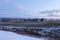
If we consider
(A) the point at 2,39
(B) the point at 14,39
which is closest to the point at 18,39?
(B) the point at 14,39

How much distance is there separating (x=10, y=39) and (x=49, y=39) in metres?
2.52

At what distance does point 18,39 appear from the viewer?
927 cm

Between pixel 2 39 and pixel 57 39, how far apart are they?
12.3ft

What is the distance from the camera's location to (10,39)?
30.0 feet

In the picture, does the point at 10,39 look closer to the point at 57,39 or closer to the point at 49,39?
the point at 49,39

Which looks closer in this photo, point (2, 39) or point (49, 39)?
point (2, 39)

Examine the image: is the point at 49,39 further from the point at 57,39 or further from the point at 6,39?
the point at 6,39

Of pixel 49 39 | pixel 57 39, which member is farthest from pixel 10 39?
pixel 57 39

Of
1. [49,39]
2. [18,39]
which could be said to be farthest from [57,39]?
[18,39]

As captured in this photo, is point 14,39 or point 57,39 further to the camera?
point 57,39

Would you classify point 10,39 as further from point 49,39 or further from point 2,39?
point 49,39

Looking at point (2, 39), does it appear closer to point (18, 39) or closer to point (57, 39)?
point (18, 39)

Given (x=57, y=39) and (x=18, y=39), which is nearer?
(x=18, y=39)

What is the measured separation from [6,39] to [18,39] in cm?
69
